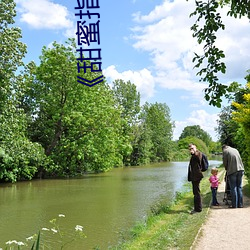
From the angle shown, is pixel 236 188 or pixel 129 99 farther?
pixel 129 99

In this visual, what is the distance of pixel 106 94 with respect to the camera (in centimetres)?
3444

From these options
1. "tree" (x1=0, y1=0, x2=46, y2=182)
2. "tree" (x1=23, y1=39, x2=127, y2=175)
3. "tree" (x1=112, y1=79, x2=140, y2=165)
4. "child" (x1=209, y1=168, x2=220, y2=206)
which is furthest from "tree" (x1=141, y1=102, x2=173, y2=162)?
"child" (x1=209, y1=168, x2=220, y2=206)

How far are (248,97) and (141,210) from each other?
5.33m

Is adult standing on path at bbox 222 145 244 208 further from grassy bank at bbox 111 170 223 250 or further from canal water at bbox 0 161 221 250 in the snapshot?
canal water at bbox 0 161 221 250

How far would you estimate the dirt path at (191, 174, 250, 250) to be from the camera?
6527 mm

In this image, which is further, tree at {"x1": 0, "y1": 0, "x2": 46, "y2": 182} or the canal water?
tree at {"x1": 0, "y1": 0, "x2": 46, "y2": 182}

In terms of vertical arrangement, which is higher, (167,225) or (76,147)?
(76,147)

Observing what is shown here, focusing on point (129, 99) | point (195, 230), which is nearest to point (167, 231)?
point (195, 230)

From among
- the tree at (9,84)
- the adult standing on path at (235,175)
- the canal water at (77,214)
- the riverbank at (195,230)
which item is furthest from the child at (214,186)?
the tree at (9,84)

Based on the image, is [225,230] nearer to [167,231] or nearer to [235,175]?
[167,231]

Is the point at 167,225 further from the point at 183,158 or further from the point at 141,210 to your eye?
the point at 183,158

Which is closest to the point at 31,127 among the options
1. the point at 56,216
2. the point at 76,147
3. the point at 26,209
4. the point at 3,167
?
the point at 76,147

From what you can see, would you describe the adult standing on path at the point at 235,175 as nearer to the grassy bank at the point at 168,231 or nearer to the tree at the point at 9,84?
the grassy bank at the point at 168,231

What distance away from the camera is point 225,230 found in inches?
299
